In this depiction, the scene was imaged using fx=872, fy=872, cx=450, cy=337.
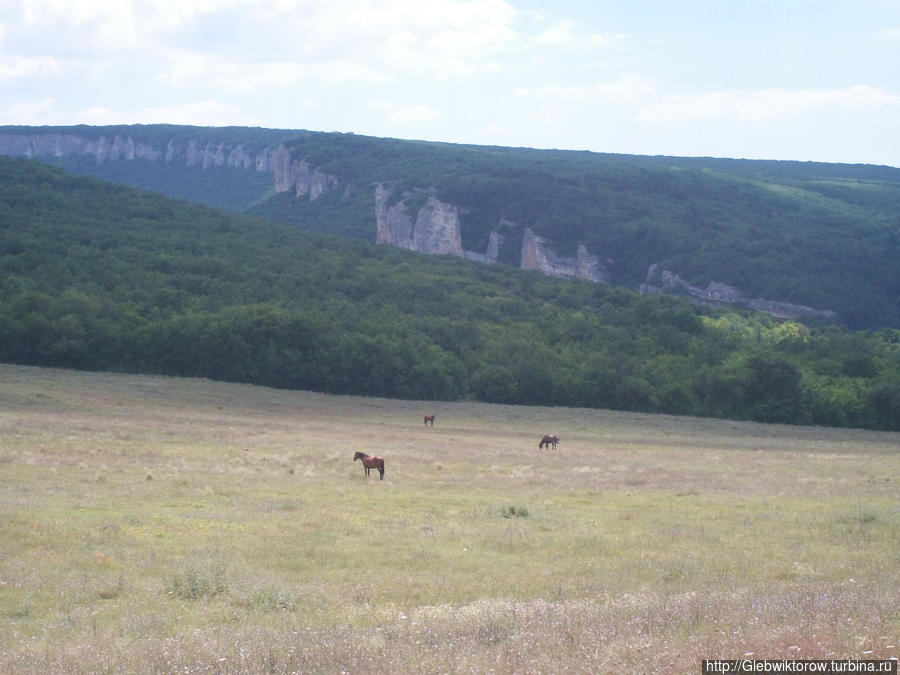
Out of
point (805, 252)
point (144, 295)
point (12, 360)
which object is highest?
point (805, 252)

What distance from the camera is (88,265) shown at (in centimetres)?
6638

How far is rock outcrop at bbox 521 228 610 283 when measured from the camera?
13761 cm

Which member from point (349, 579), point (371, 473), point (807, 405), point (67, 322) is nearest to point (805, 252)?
point (807, 405)

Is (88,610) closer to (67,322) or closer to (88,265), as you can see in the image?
(67,322)

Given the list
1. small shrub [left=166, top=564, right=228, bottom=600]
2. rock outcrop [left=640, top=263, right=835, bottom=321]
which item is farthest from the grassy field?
rock outcrop [left=640, top=263, right=835, bottom=321]

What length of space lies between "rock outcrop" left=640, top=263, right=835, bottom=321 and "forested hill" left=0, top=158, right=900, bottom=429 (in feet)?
65.0

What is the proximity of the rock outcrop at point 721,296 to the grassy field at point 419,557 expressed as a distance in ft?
290

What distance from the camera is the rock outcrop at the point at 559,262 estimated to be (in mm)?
137613

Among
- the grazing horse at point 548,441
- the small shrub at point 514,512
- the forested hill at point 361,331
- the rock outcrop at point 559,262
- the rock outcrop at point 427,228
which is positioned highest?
the rock outcrop at point 427,228

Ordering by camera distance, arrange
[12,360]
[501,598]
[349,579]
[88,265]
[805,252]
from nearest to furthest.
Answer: [501,598], [349,579], [12,360], [88,265], [805,252]

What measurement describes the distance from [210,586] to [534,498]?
395 inches

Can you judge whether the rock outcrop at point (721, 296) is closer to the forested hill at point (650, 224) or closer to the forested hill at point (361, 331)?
the forested hill at point (650, 224)

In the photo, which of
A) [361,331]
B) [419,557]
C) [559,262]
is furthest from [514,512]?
[559,262]

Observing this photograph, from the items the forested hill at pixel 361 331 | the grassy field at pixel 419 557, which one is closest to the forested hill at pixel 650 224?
the forested hill at pixel 361 331
